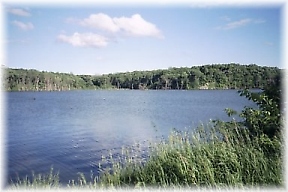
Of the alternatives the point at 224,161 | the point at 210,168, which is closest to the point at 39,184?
the point at 210,168

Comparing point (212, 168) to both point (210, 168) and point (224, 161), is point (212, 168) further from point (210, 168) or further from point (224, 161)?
point (224, 161)

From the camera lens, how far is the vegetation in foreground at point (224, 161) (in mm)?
4129

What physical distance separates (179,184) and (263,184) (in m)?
1.05

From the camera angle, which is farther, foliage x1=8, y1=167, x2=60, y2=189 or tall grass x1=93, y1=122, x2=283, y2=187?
foliage x1=8, y1=167, x2=60, y2=189

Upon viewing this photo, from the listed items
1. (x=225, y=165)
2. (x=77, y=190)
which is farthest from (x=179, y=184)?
(x=77, y=190)

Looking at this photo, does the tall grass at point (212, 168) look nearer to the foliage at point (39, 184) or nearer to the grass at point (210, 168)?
the grass at point (210, 168)

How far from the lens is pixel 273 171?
4188 millimetres

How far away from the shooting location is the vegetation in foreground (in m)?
4.13

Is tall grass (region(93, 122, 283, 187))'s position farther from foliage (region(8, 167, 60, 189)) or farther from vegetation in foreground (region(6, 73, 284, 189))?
foliage (region(8, 167, 60, 189))

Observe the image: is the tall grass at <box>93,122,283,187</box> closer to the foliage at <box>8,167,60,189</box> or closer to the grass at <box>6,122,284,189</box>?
the grass at <box>6,122,284,189</box>

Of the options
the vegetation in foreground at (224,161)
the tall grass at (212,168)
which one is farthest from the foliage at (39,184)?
the tall grass at (212,168)

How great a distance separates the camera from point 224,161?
464 centimetres

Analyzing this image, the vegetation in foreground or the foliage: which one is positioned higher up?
the vegetation in foreground

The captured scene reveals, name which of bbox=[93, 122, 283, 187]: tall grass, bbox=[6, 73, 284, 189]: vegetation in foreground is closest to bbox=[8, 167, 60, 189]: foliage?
bbox=[6, 73, 284, 189]: vegetation in foreground
